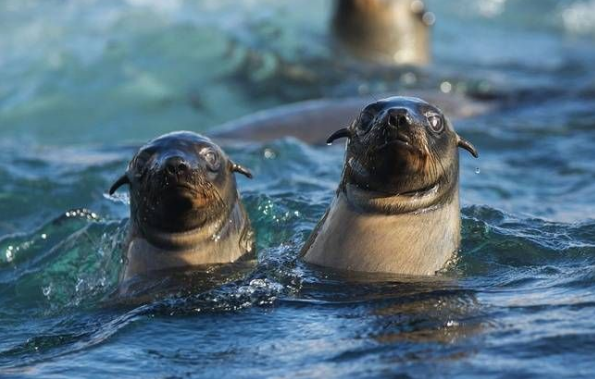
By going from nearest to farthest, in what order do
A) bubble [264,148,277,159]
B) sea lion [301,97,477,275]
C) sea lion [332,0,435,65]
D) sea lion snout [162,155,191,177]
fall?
sea lion [301,97,477,275]
sea lion snout [162,155,191,177]
bubble [264,148,277,159]
sea lion [332,0,435,65]

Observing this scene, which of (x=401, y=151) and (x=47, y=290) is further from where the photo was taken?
(x=47, y=290)

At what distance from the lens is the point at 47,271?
699 cm

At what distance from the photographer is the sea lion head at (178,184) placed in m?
5.89

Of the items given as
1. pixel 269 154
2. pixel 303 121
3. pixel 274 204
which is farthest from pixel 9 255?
pixel 303 121

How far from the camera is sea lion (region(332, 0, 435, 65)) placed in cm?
1390

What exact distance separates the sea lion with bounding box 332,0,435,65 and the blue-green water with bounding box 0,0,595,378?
13.2 inches

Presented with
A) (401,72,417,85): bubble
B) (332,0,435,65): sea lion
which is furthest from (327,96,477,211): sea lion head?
(332,0,435,65): sea lion

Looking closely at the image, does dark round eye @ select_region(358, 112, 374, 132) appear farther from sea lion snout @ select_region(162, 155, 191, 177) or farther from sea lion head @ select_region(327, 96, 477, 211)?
sea lion snout @ select_region(162, 155, 191, 177)

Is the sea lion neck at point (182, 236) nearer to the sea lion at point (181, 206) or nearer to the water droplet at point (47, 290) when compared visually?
the sea lion at point (181, 206)

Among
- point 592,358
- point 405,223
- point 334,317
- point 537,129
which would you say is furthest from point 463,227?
point 537,129

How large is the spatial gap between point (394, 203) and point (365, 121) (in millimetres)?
371

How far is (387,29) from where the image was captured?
13.9 metres

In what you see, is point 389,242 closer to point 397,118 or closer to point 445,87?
point 397,118

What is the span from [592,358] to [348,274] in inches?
60.2
